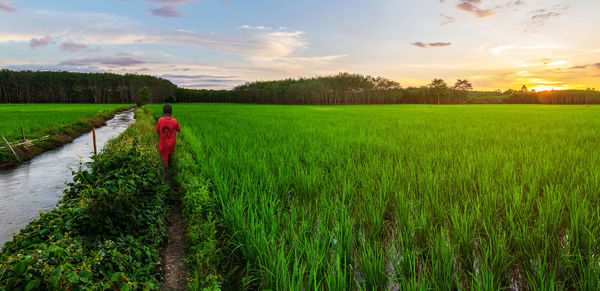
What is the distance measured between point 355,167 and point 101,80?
11394 cm

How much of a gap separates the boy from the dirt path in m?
2.47

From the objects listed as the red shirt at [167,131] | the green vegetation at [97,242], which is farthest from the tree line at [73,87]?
the green vegetation at [97,242]

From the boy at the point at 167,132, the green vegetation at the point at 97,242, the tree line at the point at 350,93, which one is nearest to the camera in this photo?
the green vegetation at the point at 97,242

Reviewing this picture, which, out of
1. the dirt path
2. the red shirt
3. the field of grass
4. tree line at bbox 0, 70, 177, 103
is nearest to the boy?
the red shirt

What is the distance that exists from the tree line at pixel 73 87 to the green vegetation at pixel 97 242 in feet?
283

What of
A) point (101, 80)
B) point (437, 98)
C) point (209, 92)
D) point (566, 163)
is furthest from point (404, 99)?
point (101, 80)

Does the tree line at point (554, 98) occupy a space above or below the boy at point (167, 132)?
above

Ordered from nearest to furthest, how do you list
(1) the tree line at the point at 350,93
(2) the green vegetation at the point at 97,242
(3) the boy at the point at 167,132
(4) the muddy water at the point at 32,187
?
(2) the green vegetation at the point at 97,242
(4) the muddy water at the point at 32,187
(3) the boy at the point at 167,132
(1) the tree line at the point at 350,93

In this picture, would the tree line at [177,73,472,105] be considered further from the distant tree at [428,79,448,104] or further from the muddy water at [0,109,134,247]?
the muddy water at [0,109,134,247]

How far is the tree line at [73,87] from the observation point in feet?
261

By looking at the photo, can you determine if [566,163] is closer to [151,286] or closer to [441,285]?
[441,285]

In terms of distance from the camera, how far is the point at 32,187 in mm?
6469

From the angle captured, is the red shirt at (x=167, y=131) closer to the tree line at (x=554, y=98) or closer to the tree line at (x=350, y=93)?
the tree line at (x=350, y=93)

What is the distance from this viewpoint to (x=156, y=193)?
459 cm
